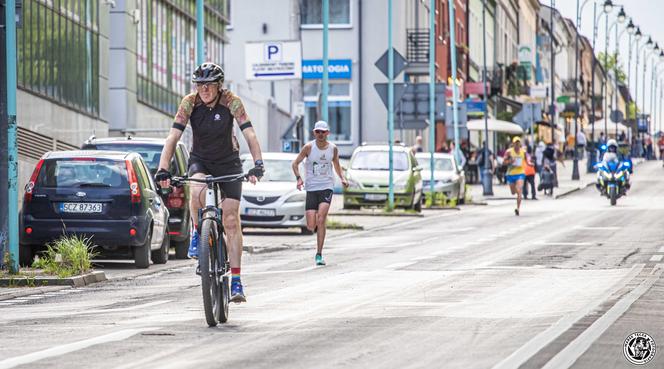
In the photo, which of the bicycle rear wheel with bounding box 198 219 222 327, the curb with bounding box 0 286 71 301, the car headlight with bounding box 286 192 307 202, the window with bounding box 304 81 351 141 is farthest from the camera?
the window with bounding box 304 81 351 141

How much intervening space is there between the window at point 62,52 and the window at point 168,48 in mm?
4246

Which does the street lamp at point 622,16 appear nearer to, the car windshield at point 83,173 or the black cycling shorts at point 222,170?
the car windshield at point 83,173

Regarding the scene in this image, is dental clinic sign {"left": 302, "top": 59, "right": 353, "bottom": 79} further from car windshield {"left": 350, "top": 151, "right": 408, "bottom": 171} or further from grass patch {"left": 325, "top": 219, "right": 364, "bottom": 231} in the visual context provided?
grass patch {"left": 325, "top": 219, "right": 364, "bottom": 231}

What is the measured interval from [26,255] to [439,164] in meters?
28.2

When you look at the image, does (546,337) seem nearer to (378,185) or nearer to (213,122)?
(213,122)

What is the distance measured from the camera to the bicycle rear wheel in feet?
39.0

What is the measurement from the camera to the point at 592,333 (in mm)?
11172

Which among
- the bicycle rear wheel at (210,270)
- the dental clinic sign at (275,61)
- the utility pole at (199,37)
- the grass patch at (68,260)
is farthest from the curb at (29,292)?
the dental clinic sign at (275,61)

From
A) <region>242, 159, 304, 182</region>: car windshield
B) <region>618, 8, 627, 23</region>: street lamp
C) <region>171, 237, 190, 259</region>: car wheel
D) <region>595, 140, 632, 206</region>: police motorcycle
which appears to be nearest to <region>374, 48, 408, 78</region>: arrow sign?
<region>242, 159, 304, 182</region>: car windshield

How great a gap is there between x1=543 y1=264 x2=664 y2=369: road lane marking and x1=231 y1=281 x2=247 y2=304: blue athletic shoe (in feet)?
8.47

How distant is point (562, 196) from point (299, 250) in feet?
108

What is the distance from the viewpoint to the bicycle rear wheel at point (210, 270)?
11.9m

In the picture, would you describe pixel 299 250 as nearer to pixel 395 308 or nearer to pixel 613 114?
pixel 395 308

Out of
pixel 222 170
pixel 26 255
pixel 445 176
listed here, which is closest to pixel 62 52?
pixel 445 176
